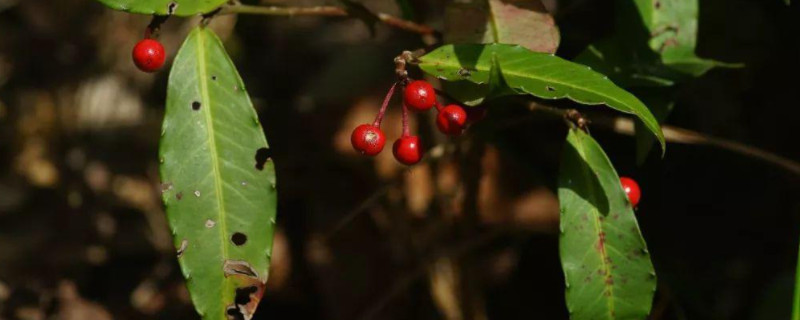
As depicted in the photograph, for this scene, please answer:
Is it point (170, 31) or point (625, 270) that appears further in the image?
point (170, 31)

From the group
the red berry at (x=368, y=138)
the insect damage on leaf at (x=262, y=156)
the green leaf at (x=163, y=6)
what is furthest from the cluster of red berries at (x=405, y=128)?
the green leaf at (x=163, y=6)

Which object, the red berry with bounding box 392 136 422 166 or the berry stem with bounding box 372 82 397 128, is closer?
→ the berry stem with bounding box 372 82 397 128

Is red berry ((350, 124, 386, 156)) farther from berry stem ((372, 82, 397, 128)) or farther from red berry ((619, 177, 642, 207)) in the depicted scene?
red berry ((619, 177, 642, 207))

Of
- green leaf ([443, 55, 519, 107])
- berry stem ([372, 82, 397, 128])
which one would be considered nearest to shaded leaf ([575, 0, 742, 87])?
green leaf ([443, 55, 519, 107])

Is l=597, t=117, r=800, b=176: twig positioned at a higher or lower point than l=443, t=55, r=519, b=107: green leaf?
lower

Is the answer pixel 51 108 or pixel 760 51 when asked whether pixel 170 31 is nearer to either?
pixel 51 108

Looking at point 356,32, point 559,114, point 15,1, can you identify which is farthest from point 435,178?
point 15,1

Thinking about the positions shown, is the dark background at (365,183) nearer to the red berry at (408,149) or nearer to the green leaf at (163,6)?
the red berry at (408,149)

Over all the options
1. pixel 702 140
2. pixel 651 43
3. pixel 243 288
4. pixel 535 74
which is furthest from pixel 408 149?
pixel 702 140
